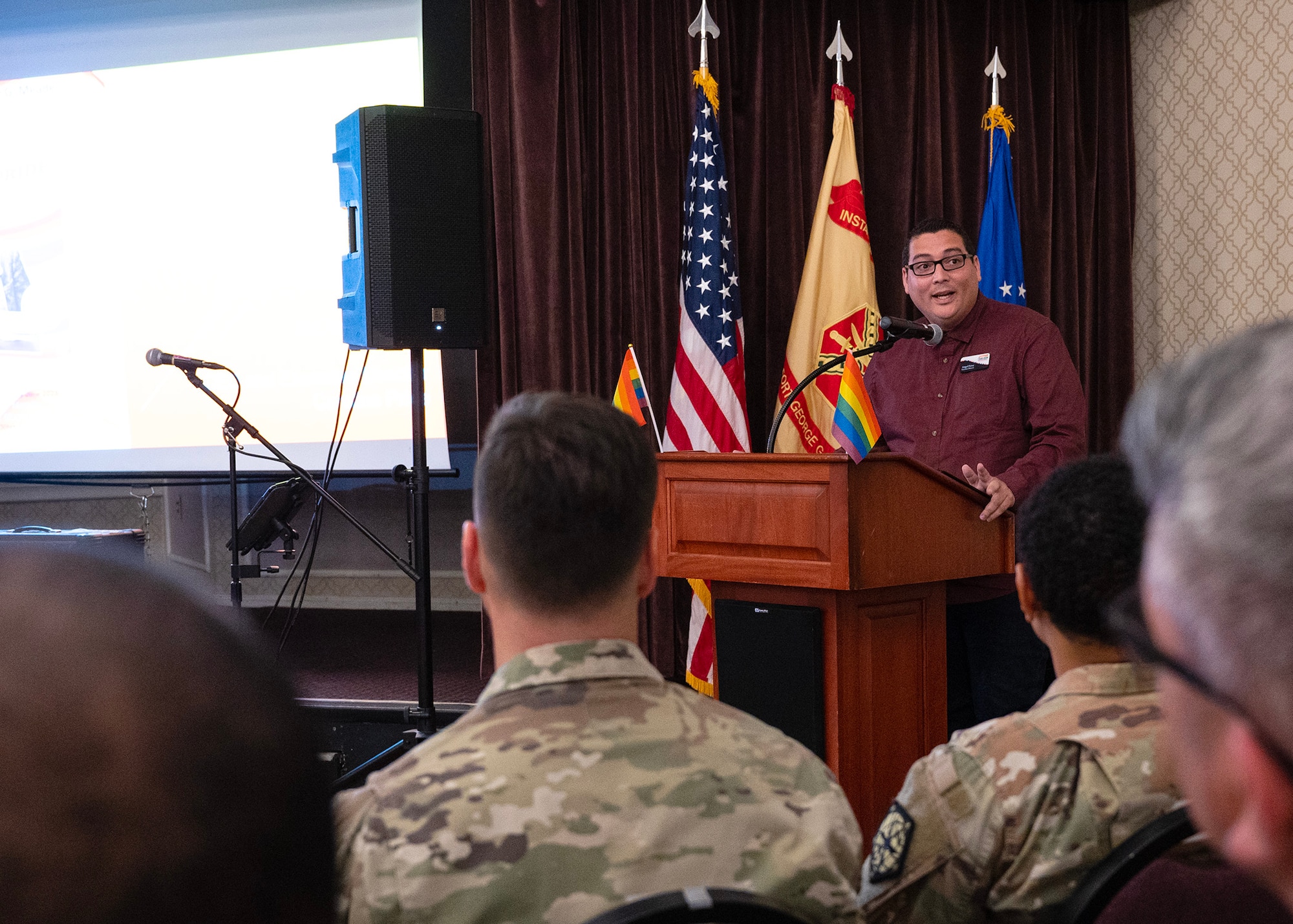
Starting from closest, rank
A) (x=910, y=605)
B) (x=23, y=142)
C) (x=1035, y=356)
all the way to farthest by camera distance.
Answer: (x=910, y=605) < (x=1035, y=356) < (x=23, y=142)

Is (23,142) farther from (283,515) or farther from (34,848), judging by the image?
(34,848)

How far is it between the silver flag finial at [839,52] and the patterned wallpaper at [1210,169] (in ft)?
4.41

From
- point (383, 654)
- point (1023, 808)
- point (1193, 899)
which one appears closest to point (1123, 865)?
point (1193, 899)

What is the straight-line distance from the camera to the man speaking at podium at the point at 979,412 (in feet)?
8.93

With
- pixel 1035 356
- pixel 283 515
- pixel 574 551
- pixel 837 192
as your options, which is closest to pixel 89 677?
pixel 574 551

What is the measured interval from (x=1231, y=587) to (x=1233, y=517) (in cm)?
3

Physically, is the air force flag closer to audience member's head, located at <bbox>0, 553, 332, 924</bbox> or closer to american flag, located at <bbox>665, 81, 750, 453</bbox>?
american flag, located at <bbox>665, 81, 750, 453</bbox>

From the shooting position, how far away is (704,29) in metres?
4.27

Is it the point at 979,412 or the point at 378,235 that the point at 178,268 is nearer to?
the point at 378,235

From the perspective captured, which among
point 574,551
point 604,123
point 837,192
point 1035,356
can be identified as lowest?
point 574,551

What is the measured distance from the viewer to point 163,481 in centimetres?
473

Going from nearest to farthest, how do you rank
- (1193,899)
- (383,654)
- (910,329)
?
(1193,899) → (910,329) → (383,654)

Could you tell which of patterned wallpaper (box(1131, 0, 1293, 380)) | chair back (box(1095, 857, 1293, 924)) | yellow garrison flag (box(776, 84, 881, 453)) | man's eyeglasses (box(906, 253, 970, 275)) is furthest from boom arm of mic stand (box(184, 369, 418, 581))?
patterned wallpaper (box(1131, 0, 1293, 380))

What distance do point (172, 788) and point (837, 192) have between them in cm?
429
